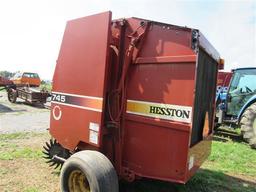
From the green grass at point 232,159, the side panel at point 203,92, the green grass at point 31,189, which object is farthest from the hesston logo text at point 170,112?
the green grass at point 232,159

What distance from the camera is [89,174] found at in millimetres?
3354

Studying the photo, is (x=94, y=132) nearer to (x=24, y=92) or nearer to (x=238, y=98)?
(x=238, y=98)

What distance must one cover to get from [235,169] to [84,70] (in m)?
3.65

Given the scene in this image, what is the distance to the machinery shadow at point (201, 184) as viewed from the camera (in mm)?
4460

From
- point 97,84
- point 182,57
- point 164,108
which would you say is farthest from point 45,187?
point 182,57

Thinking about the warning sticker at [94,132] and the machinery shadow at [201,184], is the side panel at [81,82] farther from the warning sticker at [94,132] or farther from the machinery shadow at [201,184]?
the machinery shadow at [201,184]

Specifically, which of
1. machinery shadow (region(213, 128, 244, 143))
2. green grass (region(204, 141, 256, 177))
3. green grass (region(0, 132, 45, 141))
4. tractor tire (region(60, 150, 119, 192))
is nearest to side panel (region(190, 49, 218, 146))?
tractor tire (region(60, 150, 119, 192))

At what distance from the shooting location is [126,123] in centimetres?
373

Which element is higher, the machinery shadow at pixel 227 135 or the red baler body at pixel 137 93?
the red baler body at pixel 137 93

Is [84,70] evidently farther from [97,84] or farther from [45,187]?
[45,187]

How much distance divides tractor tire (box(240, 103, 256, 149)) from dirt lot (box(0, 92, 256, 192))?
34 centimetres

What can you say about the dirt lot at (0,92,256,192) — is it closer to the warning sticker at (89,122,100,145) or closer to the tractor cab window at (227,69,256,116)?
the warning sticker at (89,122,100,145)

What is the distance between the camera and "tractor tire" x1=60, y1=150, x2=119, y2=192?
331 cm

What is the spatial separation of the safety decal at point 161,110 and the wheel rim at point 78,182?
3.22 ft
